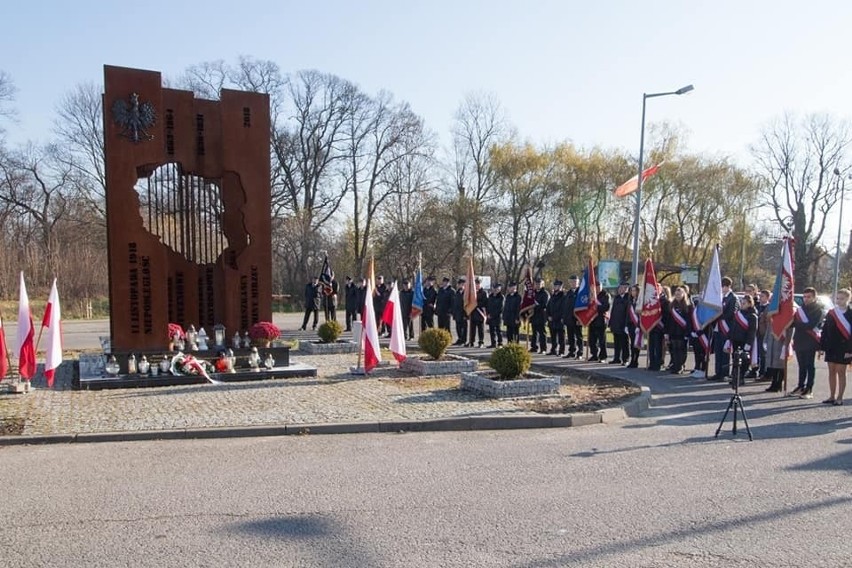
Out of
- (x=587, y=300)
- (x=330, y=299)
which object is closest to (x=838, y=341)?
(x=587, y=300)

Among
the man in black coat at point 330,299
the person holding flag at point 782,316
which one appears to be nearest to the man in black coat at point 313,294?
the man in black coat at point 330,299

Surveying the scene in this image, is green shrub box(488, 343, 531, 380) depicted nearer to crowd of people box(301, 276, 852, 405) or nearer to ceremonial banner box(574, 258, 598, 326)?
crowd of people box(301, 276, 852, 405)

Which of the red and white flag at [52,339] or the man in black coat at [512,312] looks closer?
the red and white flag at [52,339]

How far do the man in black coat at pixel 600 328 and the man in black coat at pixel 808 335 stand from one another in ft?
17.2

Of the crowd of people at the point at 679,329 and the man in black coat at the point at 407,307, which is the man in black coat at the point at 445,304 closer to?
the crowd of people at the point at 679,329

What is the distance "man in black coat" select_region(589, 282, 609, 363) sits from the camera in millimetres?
17500

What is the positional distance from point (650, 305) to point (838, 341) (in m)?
4.38

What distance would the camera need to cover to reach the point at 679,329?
1552 centimetres

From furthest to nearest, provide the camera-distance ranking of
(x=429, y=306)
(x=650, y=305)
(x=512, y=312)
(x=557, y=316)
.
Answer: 1. (x=429, y=306)
2. (x=512, y=312)
3. (x=557, y=316)
4. (x=650, y=305)

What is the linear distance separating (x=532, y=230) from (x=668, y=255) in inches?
355

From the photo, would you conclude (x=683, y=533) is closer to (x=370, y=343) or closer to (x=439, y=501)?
(x=439, y=501)

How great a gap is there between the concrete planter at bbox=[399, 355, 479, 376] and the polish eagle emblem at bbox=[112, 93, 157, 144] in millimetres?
6681

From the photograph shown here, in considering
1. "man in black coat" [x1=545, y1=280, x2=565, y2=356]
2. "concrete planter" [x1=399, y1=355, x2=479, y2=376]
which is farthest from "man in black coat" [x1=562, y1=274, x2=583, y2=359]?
"concrete planter" [x1=399, y1=355, x2=479, y2=376]

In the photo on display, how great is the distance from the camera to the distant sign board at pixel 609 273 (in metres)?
38.4
